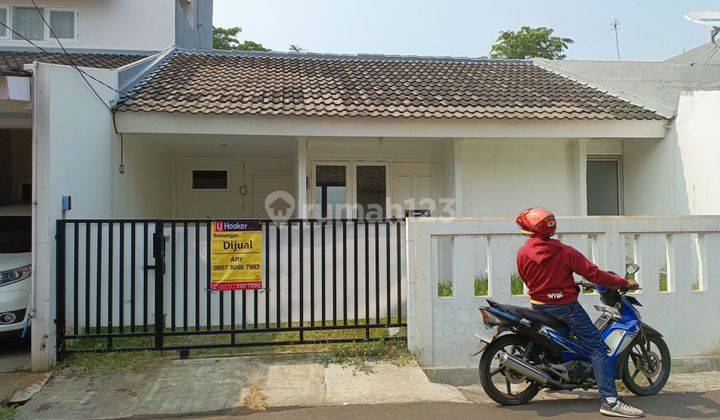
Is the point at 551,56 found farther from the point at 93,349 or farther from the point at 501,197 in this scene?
the point at 93,349

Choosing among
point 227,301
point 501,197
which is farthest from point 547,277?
point 501,197

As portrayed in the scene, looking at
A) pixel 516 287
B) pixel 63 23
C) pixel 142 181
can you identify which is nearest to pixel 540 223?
pixel 516 287

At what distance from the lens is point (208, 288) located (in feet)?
17.3

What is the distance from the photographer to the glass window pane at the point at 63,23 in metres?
14.4

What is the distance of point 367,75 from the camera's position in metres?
10.4

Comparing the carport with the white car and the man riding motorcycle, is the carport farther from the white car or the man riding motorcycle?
the man riding motorcycle

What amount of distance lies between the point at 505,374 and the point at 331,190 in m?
6.28

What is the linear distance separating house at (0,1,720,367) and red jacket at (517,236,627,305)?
465cm

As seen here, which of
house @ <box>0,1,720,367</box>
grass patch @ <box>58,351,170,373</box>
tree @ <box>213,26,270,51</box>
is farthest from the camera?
tree @ <box>213,26,270,51</box>

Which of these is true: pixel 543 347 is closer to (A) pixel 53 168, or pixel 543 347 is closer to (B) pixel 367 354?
(B) pixel 367 354

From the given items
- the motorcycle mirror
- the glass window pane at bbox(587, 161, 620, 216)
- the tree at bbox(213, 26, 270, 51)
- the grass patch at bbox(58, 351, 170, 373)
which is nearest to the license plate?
the motorcycle mirror

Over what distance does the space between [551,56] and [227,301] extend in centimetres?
2641

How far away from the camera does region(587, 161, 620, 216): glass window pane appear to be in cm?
998

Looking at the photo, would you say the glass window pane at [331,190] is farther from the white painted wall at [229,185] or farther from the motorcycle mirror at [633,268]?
the motorcycle mirror at [633,268]
